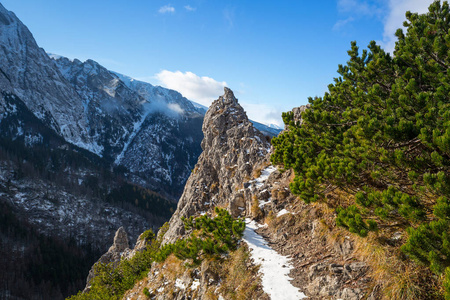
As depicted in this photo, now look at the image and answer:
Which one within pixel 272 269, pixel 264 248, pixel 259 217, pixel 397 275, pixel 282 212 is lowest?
pixel 272 269

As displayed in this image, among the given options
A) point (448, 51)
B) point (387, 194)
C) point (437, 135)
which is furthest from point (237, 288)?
point (448, 51)

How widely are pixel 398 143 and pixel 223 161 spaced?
2262 centimetres

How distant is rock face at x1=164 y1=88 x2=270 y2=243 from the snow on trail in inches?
275

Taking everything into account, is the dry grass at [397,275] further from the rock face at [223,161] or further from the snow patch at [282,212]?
the rock face at [223,161]

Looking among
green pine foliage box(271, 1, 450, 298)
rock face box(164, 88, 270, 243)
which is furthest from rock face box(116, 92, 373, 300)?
green pine foliage box(271, 1, 450, 298)

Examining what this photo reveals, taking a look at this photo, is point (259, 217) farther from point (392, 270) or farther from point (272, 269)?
point (392, 270)

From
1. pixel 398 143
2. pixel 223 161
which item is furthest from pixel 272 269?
pixel 223 161

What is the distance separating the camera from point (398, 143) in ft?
29.3

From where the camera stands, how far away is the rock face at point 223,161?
86.5ft

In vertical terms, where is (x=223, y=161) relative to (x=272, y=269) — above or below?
above

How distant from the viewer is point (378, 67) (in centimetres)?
1120

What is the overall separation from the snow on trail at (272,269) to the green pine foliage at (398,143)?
11.3 feet

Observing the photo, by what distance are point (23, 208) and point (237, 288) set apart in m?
236

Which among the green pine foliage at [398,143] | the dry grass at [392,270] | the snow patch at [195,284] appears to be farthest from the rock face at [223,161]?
the dry grass at [392,270]
